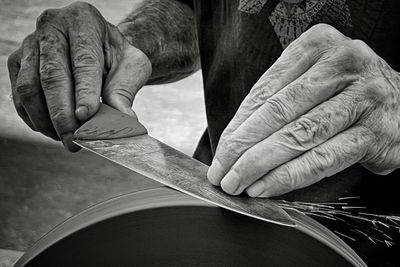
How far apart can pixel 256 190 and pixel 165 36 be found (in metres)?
0.73

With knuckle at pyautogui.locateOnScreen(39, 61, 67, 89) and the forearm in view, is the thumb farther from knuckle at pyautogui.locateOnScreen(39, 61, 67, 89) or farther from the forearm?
the forearm

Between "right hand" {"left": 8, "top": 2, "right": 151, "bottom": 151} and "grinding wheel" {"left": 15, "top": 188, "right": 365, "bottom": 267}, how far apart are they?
0.20 meters

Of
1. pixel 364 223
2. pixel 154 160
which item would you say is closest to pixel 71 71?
pixel 154 160

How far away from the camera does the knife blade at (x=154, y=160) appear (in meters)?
0.83

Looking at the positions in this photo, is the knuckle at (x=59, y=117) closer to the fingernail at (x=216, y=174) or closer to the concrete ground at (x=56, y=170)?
the fingernail at (x=216, y=174)

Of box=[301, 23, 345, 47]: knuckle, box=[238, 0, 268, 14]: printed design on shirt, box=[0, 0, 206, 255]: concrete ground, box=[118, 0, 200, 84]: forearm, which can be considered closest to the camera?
box=[301, 23, 345, 47]: knuckle

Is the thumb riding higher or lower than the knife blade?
lower

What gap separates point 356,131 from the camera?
0.92 m

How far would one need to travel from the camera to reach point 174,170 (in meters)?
0.87

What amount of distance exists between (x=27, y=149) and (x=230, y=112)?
1183mm

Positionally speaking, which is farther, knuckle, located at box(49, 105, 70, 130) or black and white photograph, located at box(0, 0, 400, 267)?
knuckle, located at box(49, 105, 70, 130)

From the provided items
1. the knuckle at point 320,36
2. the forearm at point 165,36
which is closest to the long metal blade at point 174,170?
the knuckle at point 320,36

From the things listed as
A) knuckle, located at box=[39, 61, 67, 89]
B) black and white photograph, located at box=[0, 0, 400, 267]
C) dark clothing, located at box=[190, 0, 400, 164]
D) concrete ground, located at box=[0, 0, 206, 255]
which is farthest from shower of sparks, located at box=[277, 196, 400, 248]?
concrete ground, located at box=[0, 0, 206, 255]

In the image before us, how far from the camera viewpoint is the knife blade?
83 centimetres
